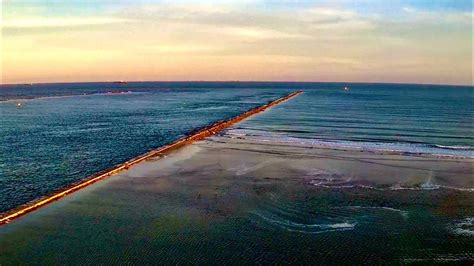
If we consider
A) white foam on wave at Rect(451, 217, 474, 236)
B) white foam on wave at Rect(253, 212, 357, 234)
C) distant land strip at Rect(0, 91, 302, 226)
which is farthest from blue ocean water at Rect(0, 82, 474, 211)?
white foam on wave at Rect(451, 217, 474, 236)

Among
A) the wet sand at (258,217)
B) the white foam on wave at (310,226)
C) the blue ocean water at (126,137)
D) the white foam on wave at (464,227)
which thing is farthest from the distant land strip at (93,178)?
the white foam on wave at (464,227)

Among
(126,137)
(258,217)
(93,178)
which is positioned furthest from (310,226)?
(126,137)

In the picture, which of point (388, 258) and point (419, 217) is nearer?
point (388, 258)

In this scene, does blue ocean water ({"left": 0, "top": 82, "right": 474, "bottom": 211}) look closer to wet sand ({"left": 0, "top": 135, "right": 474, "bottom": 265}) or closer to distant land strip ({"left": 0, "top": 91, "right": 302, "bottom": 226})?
distant land strip ({"left": 0, "top": 91, "right": 302, "bottom": 226})

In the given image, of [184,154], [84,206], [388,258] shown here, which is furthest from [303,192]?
[184,154]

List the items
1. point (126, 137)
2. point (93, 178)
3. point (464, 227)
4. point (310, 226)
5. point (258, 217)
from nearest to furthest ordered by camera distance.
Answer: point (310, 226)
point (464, 227)
point (258, 217)
point (93, 178)
point (126, 137)

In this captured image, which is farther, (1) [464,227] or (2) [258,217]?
(2) [258,217]

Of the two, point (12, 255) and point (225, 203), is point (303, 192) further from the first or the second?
point (12, 255)

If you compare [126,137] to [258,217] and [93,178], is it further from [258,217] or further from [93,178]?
[258,217]
